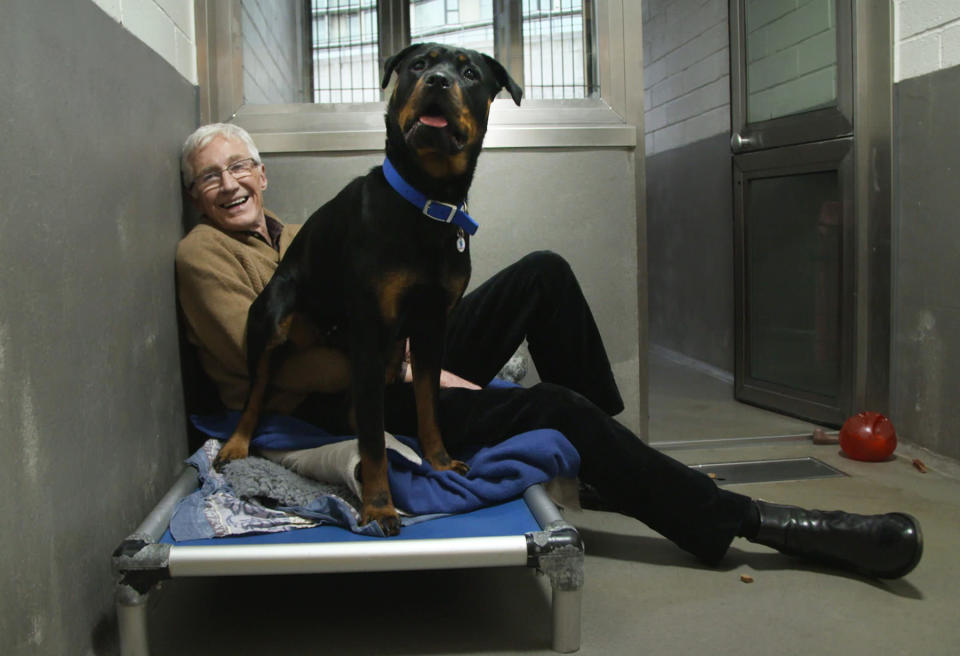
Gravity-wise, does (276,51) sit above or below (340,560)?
above

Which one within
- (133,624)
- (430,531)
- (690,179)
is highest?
(690,179)

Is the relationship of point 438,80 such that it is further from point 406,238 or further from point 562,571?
point 562,571

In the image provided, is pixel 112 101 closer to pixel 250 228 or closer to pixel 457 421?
pixel 250 228

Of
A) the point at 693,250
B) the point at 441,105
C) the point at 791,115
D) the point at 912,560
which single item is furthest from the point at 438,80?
the point at 693,250

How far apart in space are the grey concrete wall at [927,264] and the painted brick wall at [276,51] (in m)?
2.13

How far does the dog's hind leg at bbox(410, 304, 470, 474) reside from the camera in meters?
1.80

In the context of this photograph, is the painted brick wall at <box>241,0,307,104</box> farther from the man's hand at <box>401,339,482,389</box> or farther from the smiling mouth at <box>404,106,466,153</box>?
the smiling mouth at <box>404,106,466,153</box>

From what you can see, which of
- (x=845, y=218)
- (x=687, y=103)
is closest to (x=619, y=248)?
(x=845, y=218)

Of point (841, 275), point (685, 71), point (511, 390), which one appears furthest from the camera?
point (685, 71)

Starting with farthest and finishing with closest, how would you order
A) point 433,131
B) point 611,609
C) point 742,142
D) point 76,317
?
point 742,142
point 611,609
point 433,131
point 76,317

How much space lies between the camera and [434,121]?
5.10 ft

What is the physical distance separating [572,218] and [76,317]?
1714 mm

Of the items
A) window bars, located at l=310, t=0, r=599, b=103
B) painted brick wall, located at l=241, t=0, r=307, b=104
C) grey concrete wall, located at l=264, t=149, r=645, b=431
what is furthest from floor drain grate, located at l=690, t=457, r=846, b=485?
painted brick wall, located at l=241, t=0, r=307, b=104

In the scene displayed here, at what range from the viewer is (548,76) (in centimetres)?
279
